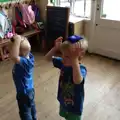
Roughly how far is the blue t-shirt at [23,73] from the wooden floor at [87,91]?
61 cm

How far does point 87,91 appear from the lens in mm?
2314

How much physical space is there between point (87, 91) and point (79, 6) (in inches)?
76.9

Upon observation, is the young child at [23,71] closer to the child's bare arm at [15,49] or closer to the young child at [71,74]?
the child's bare arm at [15,49]

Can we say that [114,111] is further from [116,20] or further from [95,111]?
[116,20]

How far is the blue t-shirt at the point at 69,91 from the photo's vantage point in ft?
3.95

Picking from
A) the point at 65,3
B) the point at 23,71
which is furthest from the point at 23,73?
the point at 65,3

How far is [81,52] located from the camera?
3.57ft

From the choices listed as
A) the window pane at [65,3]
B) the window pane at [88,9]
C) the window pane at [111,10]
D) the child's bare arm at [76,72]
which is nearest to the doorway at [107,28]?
the window pane at [111,10]

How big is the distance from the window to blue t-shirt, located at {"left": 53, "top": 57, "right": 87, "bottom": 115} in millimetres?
2457

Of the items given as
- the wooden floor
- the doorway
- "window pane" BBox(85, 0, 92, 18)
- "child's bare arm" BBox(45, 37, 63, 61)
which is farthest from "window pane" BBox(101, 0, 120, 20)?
"child's bare arm" BBox(45, 37, 63, 61)

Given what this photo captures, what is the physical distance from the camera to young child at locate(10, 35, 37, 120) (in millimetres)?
1251

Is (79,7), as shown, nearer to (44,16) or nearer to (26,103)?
(44,16)

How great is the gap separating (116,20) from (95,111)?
1.70 m

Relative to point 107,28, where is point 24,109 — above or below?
below
